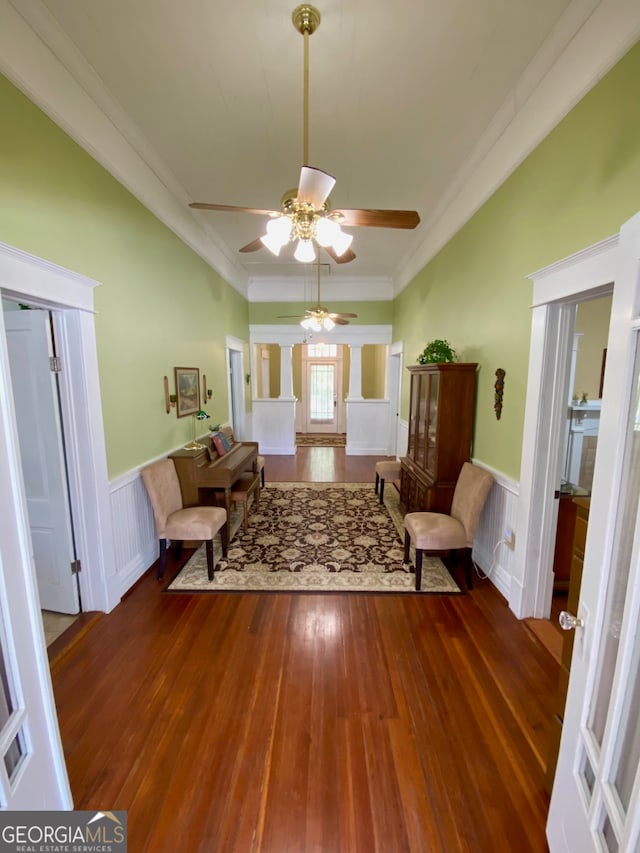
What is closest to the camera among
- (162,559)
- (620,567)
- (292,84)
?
(620,567)

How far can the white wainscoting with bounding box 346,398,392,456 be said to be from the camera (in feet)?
23.4

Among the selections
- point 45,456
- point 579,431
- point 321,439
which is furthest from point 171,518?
point 321,439

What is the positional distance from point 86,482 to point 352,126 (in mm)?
3147

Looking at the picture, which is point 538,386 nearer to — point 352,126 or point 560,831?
point 560,831

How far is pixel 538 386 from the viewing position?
2178 mm

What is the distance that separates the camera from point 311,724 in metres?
1.69

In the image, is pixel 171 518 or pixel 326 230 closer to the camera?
pixel 326 230

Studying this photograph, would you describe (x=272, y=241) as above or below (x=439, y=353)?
above

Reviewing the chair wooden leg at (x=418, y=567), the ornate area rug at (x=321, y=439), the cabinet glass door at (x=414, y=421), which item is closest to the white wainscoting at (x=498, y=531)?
the chair wooden leg at (x=418, y=567)

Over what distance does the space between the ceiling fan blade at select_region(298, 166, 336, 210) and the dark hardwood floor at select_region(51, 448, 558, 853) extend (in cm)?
260

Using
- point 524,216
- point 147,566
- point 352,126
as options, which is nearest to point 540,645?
point 524,216

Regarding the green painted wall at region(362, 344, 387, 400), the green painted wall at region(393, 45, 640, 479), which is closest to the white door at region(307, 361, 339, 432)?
the green painted wall at region(362, 344, 387, 400)

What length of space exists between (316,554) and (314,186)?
287 centimetres

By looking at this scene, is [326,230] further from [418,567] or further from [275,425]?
[275,425]
